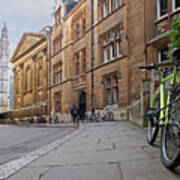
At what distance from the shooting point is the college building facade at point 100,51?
14.6 meters

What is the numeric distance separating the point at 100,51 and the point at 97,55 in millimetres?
413

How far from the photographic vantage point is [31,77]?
37.6 metres

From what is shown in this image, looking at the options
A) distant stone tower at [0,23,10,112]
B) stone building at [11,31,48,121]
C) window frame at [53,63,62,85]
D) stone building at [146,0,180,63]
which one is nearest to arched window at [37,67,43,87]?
stone building at [11,31,48,121]

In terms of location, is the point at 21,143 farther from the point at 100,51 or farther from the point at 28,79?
the point at 28,79

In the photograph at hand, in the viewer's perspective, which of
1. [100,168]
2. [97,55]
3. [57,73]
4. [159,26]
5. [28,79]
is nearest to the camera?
[100,168]

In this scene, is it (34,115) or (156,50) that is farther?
(34,115)

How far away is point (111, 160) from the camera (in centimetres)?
303

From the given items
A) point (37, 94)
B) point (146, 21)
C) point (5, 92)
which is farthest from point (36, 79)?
point (5, 92)

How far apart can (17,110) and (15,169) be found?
40970mm

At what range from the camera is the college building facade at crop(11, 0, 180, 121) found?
48.1 feet

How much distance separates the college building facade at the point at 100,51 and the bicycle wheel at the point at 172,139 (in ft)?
34.5

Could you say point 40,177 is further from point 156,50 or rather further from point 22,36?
point 22,36

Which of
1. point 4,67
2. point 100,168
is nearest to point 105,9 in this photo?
point 100,168

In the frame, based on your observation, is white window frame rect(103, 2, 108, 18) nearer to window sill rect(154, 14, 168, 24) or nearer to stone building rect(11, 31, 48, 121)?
window sill rect(154, 14, 168, 24)
